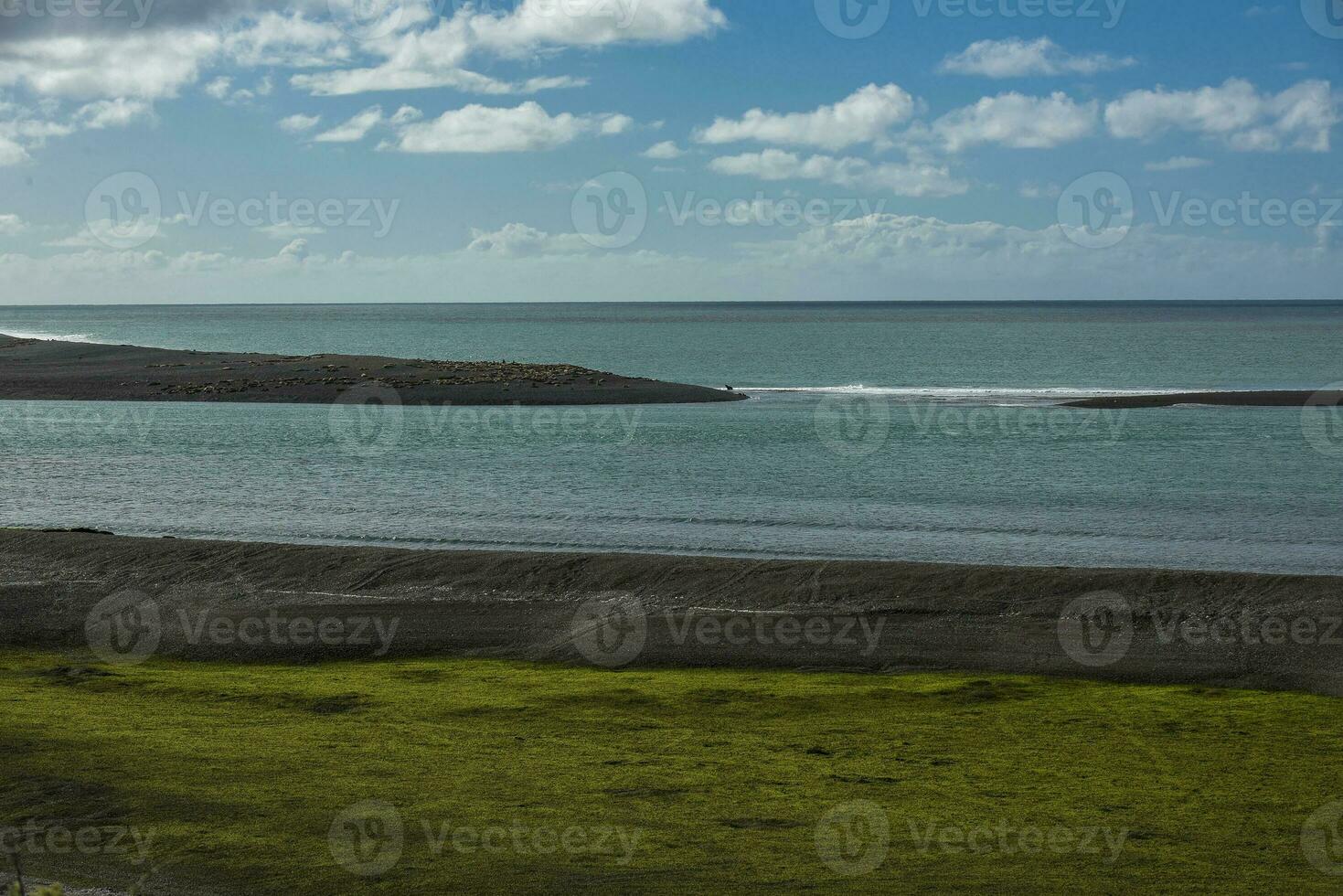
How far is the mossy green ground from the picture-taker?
11.5m

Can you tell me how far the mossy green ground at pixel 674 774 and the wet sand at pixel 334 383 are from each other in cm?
4830

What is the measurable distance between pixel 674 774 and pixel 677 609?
8.96m

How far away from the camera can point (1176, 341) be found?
154375 millimetres

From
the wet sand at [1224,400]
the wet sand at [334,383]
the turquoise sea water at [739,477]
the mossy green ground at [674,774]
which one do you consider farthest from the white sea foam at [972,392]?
the mossy green ground at [674,774]

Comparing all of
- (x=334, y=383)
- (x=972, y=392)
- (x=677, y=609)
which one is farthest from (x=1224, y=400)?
(x=677, y=609)

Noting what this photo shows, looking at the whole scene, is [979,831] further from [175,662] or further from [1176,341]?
[1176,341]

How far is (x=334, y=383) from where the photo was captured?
2793 inches

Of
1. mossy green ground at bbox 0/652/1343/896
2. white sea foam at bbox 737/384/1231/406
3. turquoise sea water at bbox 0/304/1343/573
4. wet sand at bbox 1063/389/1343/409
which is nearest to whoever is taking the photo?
mossy green ground at bbox 0/652/1343/896

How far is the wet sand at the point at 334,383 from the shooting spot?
67688mm

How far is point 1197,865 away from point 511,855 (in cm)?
619

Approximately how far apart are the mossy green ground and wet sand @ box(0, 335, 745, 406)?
158 feet

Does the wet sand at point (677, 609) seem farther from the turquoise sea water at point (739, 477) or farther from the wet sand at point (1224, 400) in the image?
the wet sand at point (1224, 400)

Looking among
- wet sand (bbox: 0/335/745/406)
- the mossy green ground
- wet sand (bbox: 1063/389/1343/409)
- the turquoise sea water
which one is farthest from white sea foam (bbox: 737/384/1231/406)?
the mossy green ground

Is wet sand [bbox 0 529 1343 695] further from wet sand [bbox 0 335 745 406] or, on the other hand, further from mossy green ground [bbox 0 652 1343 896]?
wet sand [bbox 0 335 745 406]
